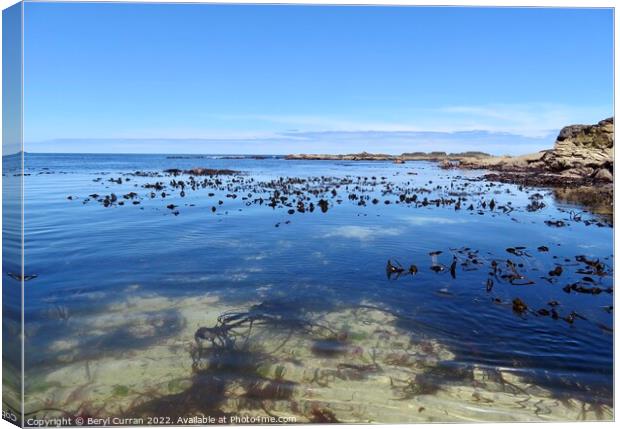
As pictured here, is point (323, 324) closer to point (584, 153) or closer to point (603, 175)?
point (603, 175)

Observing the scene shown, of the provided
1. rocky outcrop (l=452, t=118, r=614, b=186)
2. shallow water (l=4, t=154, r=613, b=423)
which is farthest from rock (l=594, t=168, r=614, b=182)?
shallow water (l=4, t=154, r=613, b=423)

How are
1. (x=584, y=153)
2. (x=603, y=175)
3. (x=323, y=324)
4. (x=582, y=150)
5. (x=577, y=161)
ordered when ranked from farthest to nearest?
(x=582, y=150) → (x=577, y=161) → (x=584, y=153) → (x=603, y=175) → (x=323, y=324)

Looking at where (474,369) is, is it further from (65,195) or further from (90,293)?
(65,195)

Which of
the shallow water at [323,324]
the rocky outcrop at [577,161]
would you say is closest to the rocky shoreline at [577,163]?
the rocky outcrop at [577,161]

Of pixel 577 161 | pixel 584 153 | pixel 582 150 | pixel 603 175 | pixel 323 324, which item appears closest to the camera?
pixel 323 324

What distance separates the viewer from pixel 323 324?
5789mm

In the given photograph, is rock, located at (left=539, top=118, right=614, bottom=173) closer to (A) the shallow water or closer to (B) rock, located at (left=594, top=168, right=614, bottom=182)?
(B) rock, located at (left=594, top=168, right=614, bottom=182)

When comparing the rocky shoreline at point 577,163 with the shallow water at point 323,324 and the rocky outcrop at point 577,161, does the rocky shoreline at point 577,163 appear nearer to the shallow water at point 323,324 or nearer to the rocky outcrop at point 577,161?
the rocky outcrop at point 577,161

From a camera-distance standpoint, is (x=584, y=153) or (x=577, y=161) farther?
(x=577, y=161)

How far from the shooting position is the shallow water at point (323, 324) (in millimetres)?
4215

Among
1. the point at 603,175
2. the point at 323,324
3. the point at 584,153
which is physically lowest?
the point at 323,324

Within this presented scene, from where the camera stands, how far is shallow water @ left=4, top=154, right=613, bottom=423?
4215mm

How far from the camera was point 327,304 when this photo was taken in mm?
6484

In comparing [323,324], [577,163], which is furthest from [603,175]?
[323,324]
